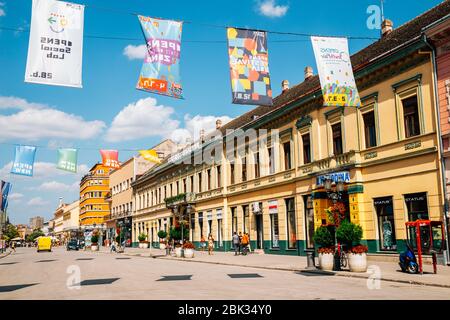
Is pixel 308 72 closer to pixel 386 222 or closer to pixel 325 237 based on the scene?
pixel 386 222

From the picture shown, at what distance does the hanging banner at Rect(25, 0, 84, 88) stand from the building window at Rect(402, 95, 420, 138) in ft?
48.6

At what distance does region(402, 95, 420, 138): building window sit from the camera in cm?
2128

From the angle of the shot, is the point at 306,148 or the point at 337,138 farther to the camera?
the point at 306,148

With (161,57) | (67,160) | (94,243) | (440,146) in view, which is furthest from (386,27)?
(94,243)

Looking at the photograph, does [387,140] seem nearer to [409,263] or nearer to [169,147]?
[409,263]

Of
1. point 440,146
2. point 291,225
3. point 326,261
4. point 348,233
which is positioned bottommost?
point 326,261

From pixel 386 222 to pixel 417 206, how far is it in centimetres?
207

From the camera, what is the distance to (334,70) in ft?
56.0

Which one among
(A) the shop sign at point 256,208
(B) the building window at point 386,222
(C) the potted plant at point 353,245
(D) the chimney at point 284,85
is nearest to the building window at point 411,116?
(B) the building window at point 386,222

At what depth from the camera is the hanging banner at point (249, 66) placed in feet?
52.3

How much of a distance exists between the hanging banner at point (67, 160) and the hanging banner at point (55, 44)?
14.3 m

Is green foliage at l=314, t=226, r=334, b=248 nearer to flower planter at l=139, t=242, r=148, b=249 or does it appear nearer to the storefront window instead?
the storefront window

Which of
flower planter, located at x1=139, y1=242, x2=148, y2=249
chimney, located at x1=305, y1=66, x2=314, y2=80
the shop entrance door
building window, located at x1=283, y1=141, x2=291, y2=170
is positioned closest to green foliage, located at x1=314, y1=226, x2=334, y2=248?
building window, located at x1=283, y1=141, x2=291, y2=170
